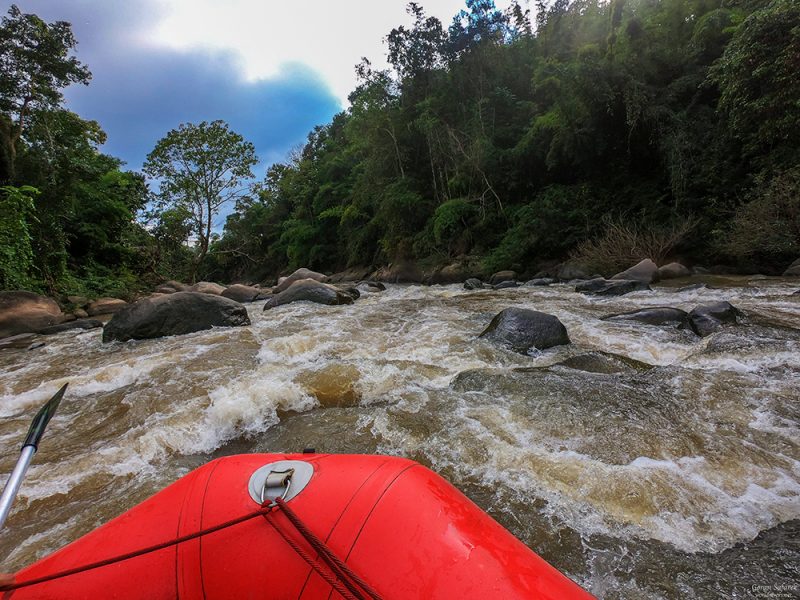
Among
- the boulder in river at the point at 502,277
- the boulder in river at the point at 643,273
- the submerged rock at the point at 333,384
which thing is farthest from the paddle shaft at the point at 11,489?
the boulder in river at the point at 502,277

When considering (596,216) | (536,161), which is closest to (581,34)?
(536,161)

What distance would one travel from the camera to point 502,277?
13133 millimetres

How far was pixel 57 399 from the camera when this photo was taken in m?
1.72

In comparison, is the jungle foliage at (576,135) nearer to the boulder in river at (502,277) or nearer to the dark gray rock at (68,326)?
the boulder in river at (502,277)

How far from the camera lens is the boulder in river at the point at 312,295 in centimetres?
913

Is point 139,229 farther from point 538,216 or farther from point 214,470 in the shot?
point 214,470

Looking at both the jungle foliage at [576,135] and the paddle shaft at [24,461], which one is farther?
the jungle foliage at [576,135]

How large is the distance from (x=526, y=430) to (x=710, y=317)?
3.67m

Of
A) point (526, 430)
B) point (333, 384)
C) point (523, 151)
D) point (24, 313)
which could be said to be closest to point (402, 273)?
point (523, 151)

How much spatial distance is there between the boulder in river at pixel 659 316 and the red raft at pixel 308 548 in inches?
195

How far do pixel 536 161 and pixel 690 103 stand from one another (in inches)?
208

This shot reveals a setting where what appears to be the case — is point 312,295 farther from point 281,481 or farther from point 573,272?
point 573,272

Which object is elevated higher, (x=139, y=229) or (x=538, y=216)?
(x=139, y=229)

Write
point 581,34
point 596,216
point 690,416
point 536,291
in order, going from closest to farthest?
point 690,416, point 536,291, point 596,216, point 581,34
